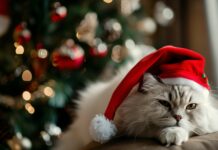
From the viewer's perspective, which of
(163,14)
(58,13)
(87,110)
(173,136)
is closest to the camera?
(173,136)

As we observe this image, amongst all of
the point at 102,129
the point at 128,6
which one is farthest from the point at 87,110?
the point at 128,6

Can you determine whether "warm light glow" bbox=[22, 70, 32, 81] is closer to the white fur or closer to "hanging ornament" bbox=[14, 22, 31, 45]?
"hanging ornament" bbox=[14, 22, 31, 45]

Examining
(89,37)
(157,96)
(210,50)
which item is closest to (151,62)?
(157,96)

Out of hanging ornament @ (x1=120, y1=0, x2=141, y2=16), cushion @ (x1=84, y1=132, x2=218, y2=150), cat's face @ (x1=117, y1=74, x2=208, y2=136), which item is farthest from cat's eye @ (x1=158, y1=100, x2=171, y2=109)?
hanging ornament @ (x1=120, y1=0, x2=141, y2=16)

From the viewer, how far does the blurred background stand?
1.58 meters

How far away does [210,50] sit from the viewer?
167cm

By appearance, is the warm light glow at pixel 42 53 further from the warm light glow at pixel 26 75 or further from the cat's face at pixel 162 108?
the cat's face at pixel 162 108

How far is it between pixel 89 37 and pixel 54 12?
7.0 inches

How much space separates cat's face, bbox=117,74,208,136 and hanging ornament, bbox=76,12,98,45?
0.59 m

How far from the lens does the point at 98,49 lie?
1589 millimetres

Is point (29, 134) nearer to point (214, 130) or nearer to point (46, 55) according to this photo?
point (46, 55)

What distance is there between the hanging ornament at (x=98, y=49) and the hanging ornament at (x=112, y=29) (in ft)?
0.16

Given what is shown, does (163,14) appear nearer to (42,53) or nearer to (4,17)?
(42,53)

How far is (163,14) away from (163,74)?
85 centimetres
